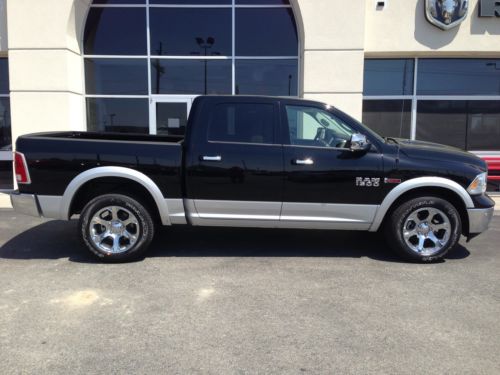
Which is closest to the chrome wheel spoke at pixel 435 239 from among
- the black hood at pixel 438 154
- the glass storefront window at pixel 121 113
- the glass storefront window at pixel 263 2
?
the black hood at pixel 438 154

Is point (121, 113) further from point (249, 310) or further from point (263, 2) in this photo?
point (249, 310)

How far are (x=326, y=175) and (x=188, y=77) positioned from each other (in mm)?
7048

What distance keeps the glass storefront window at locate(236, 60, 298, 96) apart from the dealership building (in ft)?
0.08

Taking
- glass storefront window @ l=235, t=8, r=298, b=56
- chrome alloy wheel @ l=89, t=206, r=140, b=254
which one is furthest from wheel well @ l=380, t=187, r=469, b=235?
glass storefront window @ l=235, t=8, r=298, b=56

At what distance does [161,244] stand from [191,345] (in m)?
2.84

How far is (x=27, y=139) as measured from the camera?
197 inches

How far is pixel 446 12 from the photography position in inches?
395

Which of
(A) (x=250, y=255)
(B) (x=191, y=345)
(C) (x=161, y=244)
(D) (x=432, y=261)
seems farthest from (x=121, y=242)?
(D) (x=432, y=261)

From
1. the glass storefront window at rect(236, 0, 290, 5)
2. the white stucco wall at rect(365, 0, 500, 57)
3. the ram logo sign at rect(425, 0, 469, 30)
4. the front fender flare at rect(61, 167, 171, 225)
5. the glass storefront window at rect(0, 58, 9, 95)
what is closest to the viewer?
the front fender flare at rect(61, 167, 171, 225)

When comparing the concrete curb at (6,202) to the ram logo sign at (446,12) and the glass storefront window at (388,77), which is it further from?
the ram logo sign at (446,12)

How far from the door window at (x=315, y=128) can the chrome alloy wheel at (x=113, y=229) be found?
2.09 meters

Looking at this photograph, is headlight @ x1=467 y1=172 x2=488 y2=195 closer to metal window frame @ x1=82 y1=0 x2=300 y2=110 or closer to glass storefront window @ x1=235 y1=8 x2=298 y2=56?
metal window frame @ x1=82 y1=0 x2=300 y2=110

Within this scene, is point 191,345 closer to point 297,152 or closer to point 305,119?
point 297,152

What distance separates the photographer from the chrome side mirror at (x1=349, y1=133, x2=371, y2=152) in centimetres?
478
